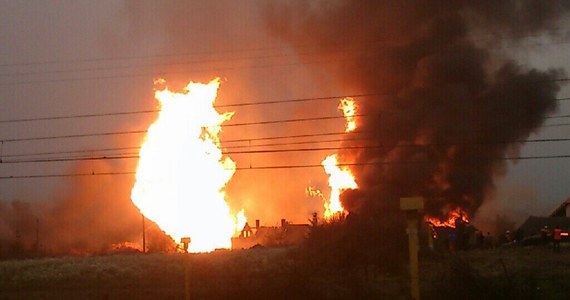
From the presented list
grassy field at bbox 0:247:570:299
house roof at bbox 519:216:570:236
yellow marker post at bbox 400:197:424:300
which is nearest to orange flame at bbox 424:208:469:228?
house roof at bbox 519:216:570:236

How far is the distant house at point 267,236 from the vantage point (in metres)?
61.5

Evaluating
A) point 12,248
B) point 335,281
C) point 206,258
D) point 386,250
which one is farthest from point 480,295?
point 12,248

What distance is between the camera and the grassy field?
62.4 ft

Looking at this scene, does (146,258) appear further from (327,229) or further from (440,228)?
(440,228)

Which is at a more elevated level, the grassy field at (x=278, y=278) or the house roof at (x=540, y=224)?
the house roof at (x=540, y=224)

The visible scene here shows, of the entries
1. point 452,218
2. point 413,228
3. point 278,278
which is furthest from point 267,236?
point 413,228

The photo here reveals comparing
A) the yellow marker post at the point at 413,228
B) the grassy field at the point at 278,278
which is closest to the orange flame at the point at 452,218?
the grassy field at the point at 278,278

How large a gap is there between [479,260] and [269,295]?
554 inches

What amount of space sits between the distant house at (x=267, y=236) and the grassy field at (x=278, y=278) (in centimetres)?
2180

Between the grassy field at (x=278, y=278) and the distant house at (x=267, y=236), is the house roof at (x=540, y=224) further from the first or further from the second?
the grassy field at (x=278, y=278)

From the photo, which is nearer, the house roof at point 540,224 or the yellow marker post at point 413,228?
the yellow marker post at point 413,228

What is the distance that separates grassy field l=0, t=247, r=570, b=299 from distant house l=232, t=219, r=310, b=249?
2180cm

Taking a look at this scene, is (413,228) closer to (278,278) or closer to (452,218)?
(278,278)

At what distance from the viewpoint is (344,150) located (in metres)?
57.6
